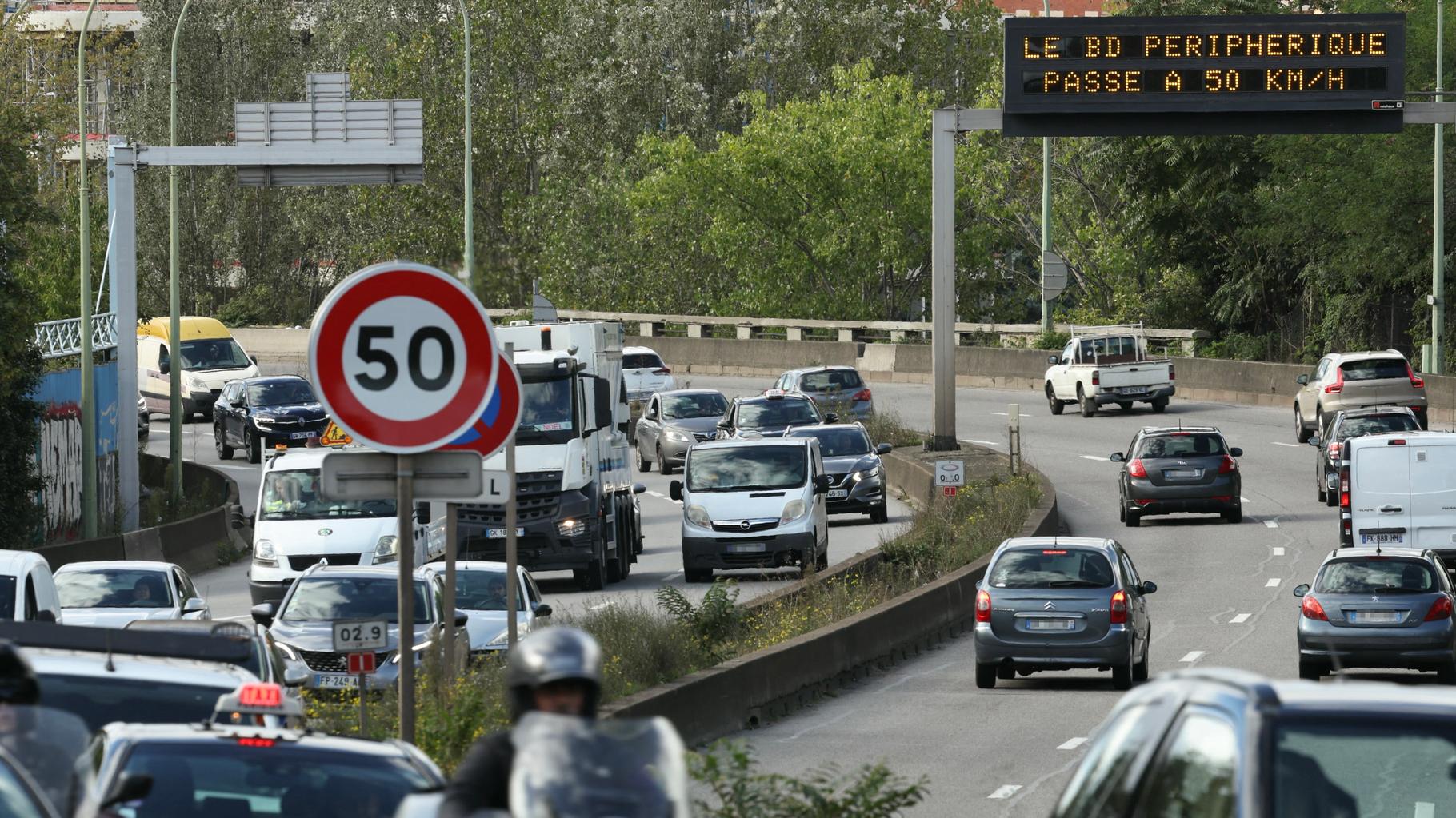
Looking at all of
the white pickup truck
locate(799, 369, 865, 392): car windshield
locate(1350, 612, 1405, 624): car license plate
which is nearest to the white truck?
locate(1350, 612, 1405, 624): car license plate

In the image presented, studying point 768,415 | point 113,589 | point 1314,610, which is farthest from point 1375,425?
point 113,589

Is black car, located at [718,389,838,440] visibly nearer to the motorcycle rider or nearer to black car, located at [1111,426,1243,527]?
black car, located at [1111,426,1243,527]

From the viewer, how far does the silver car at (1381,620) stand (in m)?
21.2

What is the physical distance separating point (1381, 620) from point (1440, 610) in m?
0.61

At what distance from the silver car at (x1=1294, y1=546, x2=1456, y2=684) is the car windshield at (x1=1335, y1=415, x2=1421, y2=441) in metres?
15.2

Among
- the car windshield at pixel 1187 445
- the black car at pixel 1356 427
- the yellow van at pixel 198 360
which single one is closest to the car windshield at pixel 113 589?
the car windshield at pixel 1187 445

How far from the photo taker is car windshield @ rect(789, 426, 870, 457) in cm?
3684

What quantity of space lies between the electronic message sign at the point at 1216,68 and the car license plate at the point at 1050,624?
18.7 m

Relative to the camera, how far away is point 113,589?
71.5 feet

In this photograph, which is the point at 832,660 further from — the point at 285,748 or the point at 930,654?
the point at 285,748

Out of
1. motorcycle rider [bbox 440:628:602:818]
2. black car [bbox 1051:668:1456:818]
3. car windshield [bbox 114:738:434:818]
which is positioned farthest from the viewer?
car windshield [bbox 114:738:434:818]

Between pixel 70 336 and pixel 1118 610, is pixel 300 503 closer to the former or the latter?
pixel 1118 610

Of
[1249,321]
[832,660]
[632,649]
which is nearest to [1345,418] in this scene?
[832,660]

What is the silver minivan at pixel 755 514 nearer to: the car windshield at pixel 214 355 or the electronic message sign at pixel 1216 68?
the electronic message sign at pixel 1216 68
